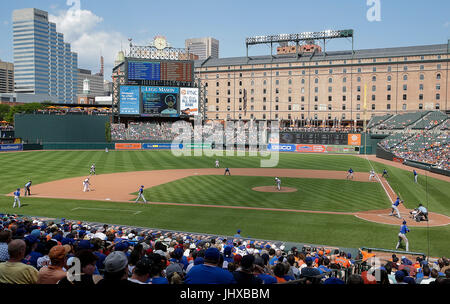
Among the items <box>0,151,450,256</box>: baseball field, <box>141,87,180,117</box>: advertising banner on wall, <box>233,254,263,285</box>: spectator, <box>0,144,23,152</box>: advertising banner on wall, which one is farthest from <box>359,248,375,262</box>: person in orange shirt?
<box>0,144,23,152</box>: advertising banner on wall

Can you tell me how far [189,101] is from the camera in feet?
273

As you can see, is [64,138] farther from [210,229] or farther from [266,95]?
[210,229]

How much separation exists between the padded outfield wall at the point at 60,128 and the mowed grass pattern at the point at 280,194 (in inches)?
2008

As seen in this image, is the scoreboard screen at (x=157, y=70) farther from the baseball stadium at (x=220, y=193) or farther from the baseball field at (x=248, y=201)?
the baseball field at (x=248, y=201)

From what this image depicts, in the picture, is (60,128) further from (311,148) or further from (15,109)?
(15,109)

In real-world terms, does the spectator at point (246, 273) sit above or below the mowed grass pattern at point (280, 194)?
above

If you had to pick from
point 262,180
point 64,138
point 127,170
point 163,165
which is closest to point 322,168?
point 262,180

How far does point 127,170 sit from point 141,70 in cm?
3871

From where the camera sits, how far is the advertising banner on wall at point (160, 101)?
8106cm

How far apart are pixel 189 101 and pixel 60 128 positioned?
29190 millimetres

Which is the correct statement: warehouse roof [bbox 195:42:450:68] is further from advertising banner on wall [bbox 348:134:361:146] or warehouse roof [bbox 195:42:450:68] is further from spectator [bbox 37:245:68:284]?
spectator [bbox 37:245:68:284]

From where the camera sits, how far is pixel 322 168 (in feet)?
171

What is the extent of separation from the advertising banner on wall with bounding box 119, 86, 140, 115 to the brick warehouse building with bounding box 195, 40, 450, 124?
139ft

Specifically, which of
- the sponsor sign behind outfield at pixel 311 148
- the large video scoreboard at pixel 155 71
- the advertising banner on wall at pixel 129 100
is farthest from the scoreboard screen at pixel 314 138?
the advertising banner on wall at pixel 129 100
